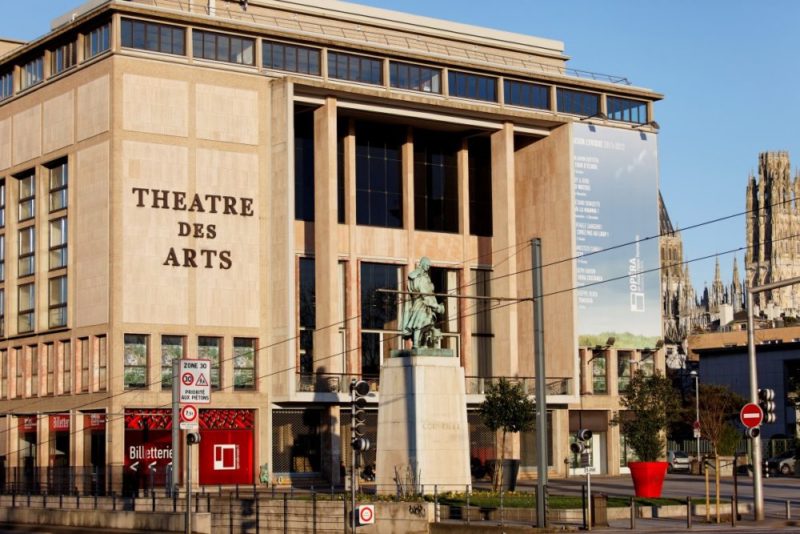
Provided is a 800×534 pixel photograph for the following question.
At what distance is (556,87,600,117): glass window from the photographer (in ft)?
286

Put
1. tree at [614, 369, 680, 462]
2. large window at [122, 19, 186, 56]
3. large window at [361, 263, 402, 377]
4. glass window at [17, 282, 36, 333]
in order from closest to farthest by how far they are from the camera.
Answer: large window at [122, 19, 186, 56] → tree at [614, 369, 680, 462] → glass window at [17, 282, 36, 333] → large window at [361, 263, 402, 377]

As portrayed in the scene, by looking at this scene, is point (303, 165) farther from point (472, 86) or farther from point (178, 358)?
point (178, 358)

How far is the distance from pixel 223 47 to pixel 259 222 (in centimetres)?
967

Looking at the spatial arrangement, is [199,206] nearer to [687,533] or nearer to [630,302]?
[630,302]

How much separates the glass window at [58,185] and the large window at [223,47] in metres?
9.89

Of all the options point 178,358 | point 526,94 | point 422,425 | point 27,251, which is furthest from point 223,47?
point 422,425

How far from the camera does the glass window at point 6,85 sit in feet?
269

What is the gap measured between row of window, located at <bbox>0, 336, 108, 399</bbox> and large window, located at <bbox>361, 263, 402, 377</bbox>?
15205 millimetres

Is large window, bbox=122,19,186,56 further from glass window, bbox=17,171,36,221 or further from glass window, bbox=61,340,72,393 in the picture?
glass window, bbox=61,340,72,393

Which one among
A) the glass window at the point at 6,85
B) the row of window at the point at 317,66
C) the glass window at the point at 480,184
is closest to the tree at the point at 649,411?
the glass window at the point at 480,184

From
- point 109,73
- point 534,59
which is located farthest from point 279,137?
point 534,59

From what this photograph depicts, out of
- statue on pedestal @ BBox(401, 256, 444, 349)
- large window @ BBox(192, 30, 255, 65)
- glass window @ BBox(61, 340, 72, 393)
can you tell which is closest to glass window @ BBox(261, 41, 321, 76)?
large window @ BBox(192, 30, 255, 65)

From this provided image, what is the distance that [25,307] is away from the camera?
8000cm

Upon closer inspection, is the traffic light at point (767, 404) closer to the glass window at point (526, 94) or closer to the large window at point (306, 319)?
the large window at point (306, 319)
